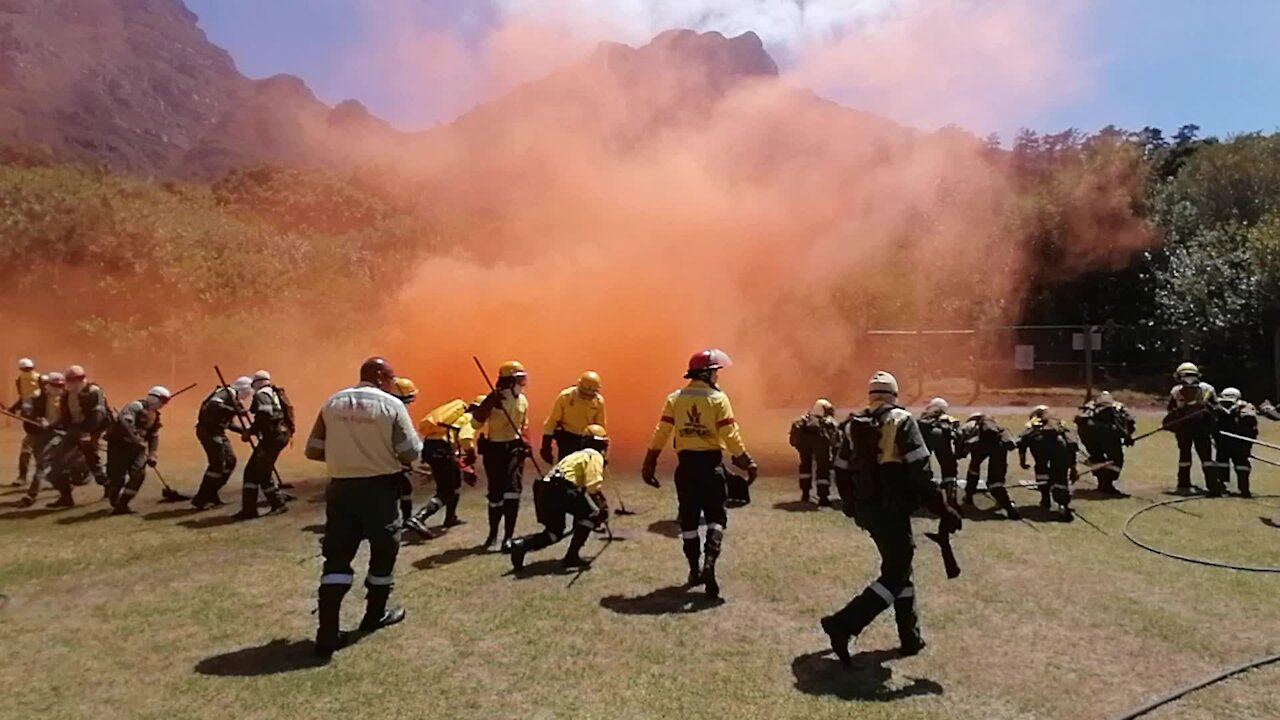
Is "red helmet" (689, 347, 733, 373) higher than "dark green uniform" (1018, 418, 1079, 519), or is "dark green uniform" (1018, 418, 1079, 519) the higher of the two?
"red helmet" (689, 347, 733, 373)

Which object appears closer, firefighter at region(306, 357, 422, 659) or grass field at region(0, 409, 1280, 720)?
grass field at region(0, 409, 1280, 720)

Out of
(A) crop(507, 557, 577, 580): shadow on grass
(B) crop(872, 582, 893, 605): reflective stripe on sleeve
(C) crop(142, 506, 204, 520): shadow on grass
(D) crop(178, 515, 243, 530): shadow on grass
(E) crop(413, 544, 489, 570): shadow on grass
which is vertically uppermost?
(B) crop(872, 582, 893, 605): reflective stripe on sleeve

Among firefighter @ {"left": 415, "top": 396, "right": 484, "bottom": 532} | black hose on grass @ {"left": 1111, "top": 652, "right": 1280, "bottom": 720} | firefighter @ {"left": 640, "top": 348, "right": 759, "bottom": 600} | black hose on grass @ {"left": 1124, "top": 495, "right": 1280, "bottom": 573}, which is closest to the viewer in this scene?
black hose on grass @ {"left": 1111, "top": 652, "right": 1280, "bottom": 720}

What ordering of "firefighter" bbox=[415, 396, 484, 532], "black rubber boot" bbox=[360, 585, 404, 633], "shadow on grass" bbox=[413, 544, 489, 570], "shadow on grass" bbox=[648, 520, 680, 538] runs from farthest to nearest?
1. "firefighter" bbox=[415, 396, 484, 532]
2. "shadow on grass" bbox=[648, 520, 680, 538]
3. "shadow on grass" bbox=[413, 544, 489, 570]
4. "black rubber boot" bbox=[360, 585, 404, 633]

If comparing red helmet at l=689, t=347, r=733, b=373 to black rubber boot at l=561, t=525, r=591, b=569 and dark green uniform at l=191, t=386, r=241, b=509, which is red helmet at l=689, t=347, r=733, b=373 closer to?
black rubber boot at l=561, t=525, r=591, b=569

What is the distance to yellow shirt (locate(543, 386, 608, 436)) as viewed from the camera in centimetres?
1032

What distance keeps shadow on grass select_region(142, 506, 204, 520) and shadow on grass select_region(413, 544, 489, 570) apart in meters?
4.59

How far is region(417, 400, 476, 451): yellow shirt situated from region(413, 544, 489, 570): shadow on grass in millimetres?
1377

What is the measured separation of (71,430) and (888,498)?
11854 millimetres

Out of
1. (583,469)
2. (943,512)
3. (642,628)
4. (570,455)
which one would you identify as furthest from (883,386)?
(570,455)

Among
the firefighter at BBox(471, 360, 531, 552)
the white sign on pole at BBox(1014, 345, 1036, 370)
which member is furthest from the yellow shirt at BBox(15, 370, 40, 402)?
the white sign on pole at BBox(1014, 345, 1036, 370)

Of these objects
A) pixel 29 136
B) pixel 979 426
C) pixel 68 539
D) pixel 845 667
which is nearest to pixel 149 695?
pixel 845 667

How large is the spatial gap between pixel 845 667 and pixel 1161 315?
98.8 ft

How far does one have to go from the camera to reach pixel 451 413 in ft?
35.6
